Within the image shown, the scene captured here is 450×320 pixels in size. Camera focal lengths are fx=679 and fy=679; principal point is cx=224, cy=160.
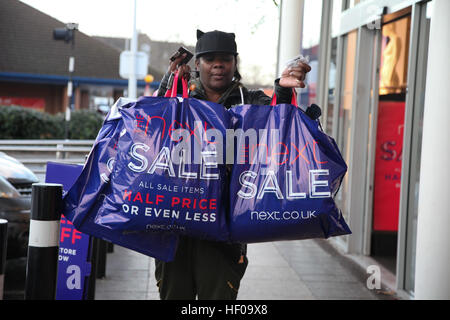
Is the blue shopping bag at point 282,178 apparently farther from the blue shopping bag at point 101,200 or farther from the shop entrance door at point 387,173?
the shop entrance door at point 387,173

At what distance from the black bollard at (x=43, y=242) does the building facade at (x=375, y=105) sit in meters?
3.18

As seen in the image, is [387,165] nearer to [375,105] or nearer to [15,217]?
[375,105]

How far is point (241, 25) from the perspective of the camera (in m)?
6.42

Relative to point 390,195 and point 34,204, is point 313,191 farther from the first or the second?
point 390,195

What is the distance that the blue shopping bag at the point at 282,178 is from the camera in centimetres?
267

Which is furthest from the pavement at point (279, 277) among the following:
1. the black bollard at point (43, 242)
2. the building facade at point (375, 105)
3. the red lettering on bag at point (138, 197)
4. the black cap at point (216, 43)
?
the red lettering on bag at point (138, 197)

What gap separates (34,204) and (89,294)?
1966 mm

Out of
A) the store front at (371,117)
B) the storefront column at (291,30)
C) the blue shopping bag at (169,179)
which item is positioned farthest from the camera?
the store front at (371,117)

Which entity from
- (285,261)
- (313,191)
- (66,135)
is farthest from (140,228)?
(66,135)

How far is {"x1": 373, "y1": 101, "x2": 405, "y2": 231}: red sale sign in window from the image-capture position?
315 inches

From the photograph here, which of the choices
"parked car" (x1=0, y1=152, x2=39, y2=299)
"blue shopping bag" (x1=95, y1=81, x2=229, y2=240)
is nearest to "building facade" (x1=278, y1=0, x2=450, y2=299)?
"parked car" (x1=0, y1=152, x2=39, y2=299)

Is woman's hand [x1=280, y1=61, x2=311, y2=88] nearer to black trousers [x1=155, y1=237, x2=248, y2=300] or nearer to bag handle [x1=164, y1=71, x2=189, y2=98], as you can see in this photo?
bag handle [x1=164, y1=71, x2=189, y2=98]

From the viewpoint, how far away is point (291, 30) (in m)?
5.68

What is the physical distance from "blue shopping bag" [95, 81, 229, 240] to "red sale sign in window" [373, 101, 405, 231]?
557 cm
